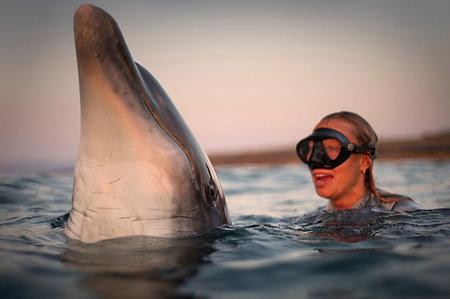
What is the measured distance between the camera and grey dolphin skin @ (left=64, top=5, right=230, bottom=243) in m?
2.30

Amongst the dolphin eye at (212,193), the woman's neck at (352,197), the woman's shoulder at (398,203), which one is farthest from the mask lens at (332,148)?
the dolphin eye at (212,193)

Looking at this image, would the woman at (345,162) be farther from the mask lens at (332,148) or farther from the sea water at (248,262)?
the sea water at (248,262)

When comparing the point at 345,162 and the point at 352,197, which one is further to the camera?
the point at 352,197

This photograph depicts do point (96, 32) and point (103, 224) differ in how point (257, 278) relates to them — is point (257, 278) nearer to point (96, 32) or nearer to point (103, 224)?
point (103, 224)

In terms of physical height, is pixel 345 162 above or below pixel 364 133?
below

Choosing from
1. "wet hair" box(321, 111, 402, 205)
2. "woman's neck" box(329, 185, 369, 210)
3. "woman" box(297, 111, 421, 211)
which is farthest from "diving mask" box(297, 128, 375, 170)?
"woman's neck" box(329, 185, 369, 210)

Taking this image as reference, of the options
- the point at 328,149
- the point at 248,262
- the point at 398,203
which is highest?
the point at 328,149

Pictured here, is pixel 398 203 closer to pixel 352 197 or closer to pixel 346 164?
pixel 352 197

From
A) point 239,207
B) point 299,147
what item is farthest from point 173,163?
point 239,207

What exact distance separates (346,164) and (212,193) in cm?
200

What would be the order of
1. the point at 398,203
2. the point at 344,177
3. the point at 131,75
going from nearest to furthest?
1. the point at 131,75
2. the point at 398,203
3. the point at 344,177

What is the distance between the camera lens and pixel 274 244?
9.80ft

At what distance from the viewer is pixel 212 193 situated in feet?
9.37

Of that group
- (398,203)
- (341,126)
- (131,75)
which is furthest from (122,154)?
(398,203)
